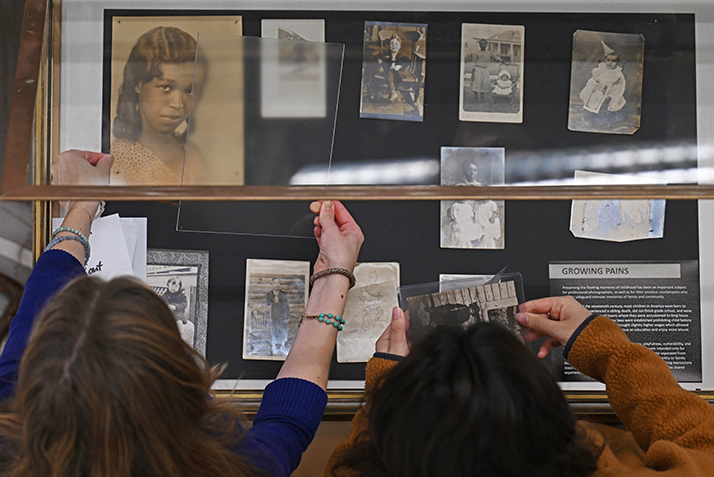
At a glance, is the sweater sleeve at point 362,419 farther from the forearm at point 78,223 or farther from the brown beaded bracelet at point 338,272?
the forearm at point 78,223

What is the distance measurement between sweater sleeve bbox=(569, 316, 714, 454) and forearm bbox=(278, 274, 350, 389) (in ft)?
1.31

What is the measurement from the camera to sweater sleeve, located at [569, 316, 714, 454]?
733 millimetres

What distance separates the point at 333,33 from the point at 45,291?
66cm

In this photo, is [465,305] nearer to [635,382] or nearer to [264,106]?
[635,382]

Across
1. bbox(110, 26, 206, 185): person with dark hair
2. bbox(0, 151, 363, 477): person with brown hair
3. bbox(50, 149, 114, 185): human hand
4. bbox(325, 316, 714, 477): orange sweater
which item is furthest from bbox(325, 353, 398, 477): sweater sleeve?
bbox(50, 149, 114, 185): human hand

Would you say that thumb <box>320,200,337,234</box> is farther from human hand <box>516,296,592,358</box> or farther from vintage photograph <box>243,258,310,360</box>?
human hand <box>516,296,592,358</box>

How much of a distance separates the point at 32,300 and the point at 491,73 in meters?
0.85

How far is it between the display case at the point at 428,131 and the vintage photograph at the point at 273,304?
0.02 metres

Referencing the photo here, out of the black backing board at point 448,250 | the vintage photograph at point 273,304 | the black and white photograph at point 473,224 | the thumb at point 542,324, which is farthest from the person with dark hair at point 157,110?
the thumb at point 542,324

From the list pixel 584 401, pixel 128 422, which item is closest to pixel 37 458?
pixel 128 422

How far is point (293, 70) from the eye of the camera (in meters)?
0.98

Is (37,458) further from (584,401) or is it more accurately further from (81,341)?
(584,401)

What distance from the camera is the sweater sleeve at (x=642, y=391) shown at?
73 centimetres

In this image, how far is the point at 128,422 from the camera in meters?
0.53
